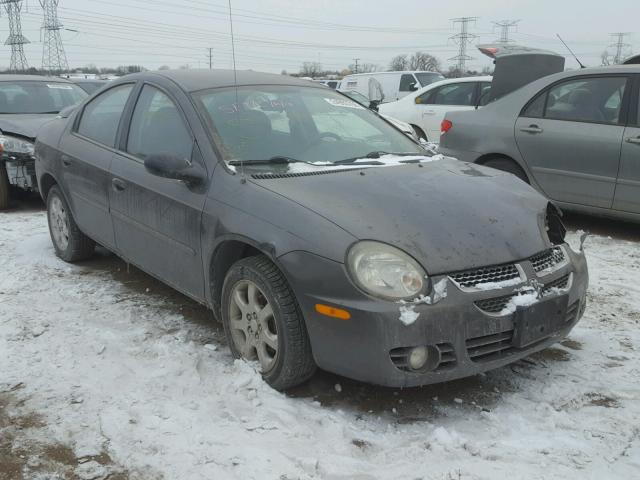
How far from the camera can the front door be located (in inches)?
134

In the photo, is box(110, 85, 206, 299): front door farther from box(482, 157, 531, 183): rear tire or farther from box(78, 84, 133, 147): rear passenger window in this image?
box(482, 157, 531, 183): rear tire

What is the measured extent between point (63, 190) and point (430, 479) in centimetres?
376

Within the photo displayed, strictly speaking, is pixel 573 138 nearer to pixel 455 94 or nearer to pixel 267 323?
pixel 267 323

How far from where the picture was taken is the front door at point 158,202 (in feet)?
11.2

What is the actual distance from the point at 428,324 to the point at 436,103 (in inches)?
347

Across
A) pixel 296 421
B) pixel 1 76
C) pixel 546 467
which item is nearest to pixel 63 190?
pixel 296 421

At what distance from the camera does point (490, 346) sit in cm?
270

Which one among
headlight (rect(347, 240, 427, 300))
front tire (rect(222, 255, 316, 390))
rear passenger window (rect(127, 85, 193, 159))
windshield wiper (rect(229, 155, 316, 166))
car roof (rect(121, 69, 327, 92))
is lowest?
front tire (rect(222, 255, 316, 390))

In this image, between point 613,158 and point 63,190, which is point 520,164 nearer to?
point 613,158

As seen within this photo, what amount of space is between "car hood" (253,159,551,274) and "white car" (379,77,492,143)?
7221 mm

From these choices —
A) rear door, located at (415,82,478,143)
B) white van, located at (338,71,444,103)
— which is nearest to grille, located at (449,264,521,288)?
rear door, located at (415,82,478,143)

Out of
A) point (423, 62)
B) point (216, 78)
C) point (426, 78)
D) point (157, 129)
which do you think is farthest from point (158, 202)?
point (423, 62)

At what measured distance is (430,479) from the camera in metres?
2.30

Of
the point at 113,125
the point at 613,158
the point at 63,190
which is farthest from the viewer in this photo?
the point at 613,158
